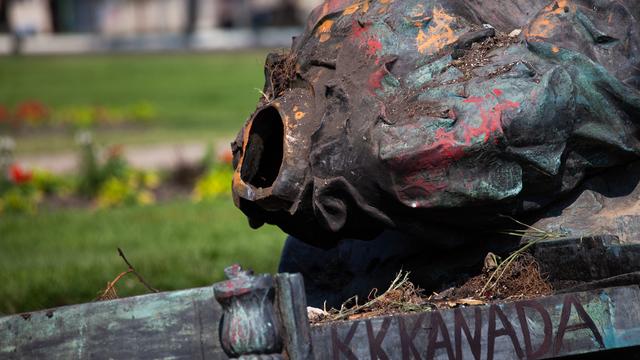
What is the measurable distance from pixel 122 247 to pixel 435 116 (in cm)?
507

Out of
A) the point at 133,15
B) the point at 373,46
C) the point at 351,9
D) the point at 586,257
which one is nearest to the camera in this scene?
the point at 586,257

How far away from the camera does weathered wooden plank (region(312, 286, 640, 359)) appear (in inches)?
144

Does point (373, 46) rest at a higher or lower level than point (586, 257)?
higher

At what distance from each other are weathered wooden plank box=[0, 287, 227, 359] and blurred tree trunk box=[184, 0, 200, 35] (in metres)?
42.4

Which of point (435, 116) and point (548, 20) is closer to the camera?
point (435, 116)

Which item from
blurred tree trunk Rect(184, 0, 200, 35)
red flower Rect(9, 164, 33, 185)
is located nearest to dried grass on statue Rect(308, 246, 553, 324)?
red flower Rect(9, 164, 33, 185)

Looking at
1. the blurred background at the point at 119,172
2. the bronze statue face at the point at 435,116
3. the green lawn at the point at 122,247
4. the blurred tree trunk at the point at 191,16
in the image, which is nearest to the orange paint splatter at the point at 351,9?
the bronze statue face at the point at 435,116

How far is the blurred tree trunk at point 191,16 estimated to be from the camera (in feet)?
151

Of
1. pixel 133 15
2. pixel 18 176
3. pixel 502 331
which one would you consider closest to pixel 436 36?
pixel 502 331

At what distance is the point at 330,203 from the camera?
420cm

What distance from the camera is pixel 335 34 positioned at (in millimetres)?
→ 4500

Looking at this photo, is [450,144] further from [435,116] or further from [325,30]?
[325,30]

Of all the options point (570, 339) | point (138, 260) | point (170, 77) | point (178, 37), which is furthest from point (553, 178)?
point (178, 37)

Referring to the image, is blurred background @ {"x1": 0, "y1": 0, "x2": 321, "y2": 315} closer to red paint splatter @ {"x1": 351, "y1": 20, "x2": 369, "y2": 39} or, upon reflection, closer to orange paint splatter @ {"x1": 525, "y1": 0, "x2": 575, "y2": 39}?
red paint splatter @ {"x1": 351, "y1": 20, "x2": 369, "y2": 39}
